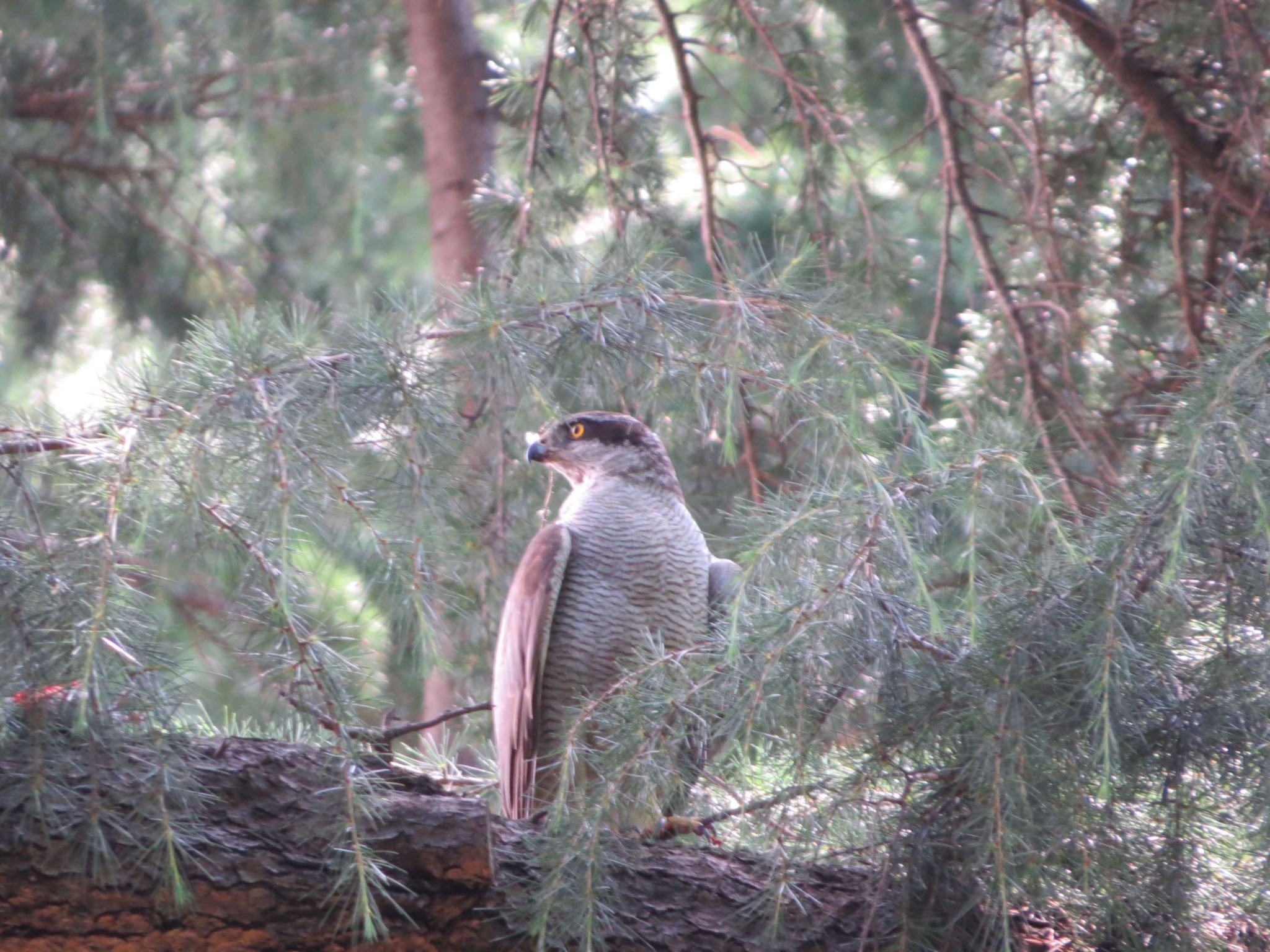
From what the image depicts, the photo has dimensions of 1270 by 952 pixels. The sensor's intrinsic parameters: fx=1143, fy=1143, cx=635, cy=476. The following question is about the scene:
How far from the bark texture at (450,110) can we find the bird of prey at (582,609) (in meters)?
1.47

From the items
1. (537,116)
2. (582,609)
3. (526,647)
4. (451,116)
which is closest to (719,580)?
(582,609)

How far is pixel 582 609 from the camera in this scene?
10.3 feet

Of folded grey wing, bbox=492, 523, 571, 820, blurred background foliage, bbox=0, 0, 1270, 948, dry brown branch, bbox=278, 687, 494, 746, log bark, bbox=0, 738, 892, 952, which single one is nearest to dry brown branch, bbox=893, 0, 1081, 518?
blurred background foliage, bbox=0, 0, 1270, 948

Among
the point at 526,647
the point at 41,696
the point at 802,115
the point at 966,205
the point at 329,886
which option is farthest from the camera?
the point at 802,115

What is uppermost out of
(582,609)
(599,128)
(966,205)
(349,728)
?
(599,128)

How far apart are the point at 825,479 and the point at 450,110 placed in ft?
9.69

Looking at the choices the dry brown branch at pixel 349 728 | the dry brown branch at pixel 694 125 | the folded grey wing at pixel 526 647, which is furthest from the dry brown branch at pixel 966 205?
the dry brown branch at pixel 349 728

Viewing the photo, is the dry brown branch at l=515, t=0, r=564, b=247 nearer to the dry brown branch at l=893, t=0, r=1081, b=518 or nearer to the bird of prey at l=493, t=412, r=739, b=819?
the bird of prey at l=493, t=412, r=739, b=819

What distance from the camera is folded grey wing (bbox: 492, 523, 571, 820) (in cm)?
306

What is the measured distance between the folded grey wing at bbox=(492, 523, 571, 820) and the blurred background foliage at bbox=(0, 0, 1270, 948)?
4.9 inches

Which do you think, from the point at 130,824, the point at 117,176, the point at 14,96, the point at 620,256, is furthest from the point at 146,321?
the point at 130,824

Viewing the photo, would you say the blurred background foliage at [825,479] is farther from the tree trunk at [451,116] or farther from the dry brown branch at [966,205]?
the tree trunk at [451,116]

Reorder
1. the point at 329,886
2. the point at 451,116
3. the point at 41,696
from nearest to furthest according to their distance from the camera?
1. the point at 41,696
2. the point at 329,886
3. the point at 451,116

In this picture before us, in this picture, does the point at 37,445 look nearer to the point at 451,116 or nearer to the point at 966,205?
the point at 966,205
